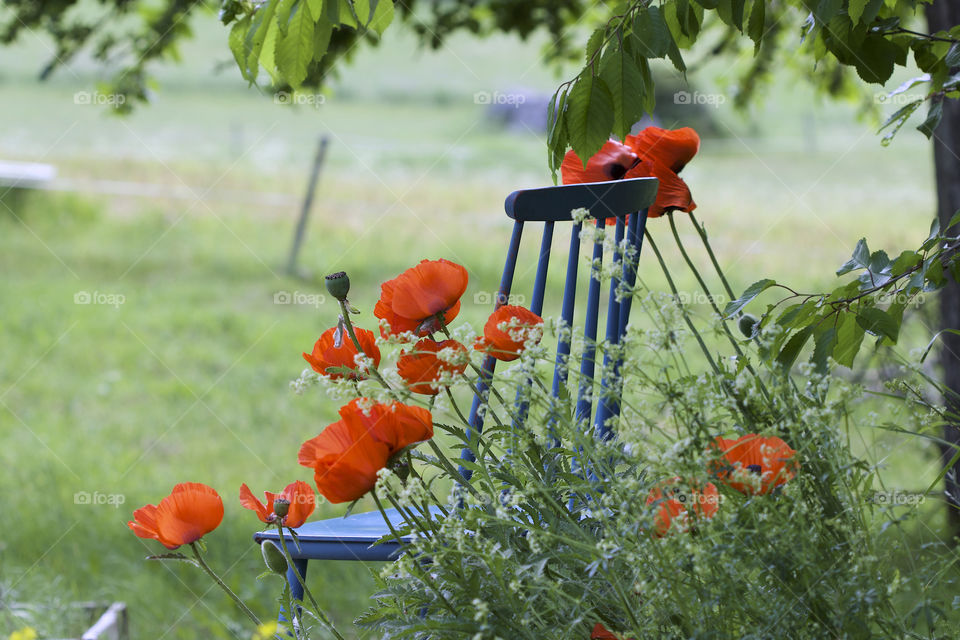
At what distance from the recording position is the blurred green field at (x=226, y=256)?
10.5ft

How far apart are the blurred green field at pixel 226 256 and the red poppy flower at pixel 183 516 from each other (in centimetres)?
68

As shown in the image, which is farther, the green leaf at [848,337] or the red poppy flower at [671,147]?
the red poppy flower at [671,147]

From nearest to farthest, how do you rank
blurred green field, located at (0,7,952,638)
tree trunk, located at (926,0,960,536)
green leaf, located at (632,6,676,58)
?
green leaf, located at (632,6,676,58)
tree trunk, located at (926,0,960,536)
blurred green field, located at (0,7,952,638)

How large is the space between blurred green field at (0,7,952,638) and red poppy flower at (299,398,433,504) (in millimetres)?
401

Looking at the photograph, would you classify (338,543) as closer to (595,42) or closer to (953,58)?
(595,42)

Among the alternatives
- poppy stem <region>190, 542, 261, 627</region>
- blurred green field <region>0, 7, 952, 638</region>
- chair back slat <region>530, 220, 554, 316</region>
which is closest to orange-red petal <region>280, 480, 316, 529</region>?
poppy stem <region>190, 542, 261, 627</region>

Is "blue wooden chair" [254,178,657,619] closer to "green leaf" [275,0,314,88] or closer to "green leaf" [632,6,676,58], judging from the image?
"green leaf" [632,6,676,58]

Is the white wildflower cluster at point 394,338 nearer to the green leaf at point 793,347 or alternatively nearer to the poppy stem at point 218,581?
the poppy stem at point 218,581

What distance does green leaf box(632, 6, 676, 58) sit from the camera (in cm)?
103

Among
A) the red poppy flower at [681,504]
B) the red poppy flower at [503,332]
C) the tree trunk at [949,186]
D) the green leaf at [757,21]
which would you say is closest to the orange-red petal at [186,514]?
the red poppy flower at [503,332]

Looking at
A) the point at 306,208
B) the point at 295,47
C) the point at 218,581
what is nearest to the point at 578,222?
the point at 295,47

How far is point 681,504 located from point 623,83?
51 centimetres

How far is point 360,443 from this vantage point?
831mm

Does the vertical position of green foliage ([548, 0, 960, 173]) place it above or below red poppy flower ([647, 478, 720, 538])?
above
